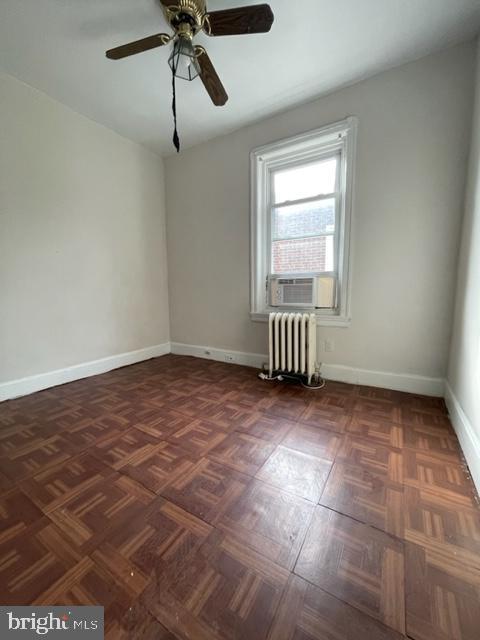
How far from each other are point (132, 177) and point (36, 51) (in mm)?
1307

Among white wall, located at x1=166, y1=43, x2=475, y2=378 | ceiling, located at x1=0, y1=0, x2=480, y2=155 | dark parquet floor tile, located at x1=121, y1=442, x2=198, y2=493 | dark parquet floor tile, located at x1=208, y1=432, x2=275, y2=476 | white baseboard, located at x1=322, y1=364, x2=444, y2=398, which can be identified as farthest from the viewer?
white baseboard, located at x1=322, y1=364, x2=444, y2=398

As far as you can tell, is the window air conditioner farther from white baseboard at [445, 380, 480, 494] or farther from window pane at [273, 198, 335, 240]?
white baseboard at [445, 380, 480, 494]

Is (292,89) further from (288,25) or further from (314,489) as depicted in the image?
(314,489)

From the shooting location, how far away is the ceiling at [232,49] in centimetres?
165

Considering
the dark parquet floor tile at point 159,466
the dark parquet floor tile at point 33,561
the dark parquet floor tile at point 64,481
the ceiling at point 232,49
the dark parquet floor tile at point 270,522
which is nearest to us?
the dark parquet floor tile at point 33,561

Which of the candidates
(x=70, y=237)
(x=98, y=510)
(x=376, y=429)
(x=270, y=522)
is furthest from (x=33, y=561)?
(x=70, y=237)

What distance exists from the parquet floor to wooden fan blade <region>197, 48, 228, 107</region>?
2.43m

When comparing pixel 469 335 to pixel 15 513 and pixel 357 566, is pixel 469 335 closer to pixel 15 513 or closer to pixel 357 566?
pixel 357 566

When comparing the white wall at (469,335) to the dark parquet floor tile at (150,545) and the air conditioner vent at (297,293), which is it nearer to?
the air conditioner vent at (297,293)

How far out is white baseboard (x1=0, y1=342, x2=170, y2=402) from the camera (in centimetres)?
230

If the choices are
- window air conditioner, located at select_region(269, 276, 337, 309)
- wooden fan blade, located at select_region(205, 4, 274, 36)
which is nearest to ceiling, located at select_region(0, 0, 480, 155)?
wooden fan blade, located at select_region(205, 4, 274, 36)

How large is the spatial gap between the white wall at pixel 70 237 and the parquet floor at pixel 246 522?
941 millimetres

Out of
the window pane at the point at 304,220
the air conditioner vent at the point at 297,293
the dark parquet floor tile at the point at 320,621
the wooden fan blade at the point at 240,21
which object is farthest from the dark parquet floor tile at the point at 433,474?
the wooden fan blade at the point at 240,21

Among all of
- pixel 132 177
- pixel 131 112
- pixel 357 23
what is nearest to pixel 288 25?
pixel 357 23
